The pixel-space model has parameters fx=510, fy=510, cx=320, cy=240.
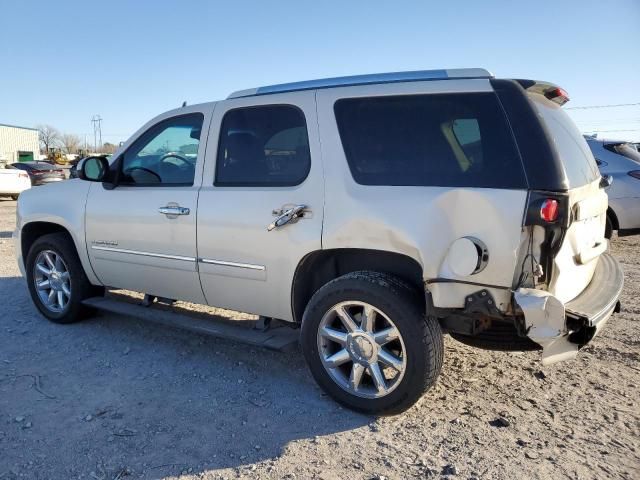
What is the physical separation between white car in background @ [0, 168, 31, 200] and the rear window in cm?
1721

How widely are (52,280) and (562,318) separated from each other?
4.43 metres

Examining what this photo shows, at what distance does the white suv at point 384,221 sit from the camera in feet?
8.87

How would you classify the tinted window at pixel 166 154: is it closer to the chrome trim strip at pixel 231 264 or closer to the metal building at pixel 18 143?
the chrome trim strip at pixel 231 264

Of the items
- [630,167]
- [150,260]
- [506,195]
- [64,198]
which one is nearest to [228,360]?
[150,260]

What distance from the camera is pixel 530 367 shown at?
12.5 feet

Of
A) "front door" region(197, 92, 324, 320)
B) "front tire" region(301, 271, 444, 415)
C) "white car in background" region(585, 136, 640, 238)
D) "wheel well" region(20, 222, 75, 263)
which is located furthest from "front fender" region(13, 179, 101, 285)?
"white car in background" region(585, 136, 640, 238)

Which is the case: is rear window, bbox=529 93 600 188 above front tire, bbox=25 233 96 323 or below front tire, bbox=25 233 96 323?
above

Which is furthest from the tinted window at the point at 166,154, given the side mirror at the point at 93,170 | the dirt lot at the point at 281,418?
the dirt lot at the point at 281,418

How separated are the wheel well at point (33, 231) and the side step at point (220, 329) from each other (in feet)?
3.46

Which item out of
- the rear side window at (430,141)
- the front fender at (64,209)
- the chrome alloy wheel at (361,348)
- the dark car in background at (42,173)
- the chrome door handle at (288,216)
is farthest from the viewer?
the dark car in background at (42,173)

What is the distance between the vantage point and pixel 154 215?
4023mm

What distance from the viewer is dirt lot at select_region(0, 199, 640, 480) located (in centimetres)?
266

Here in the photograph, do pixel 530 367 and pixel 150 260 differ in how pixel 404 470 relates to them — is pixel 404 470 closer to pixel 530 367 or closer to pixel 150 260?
pixel 530 367

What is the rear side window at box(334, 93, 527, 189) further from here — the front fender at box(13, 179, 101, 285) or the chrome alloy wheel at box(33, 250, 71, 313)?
the chrome alloy wheel at box(33, 250, 71, 313)
